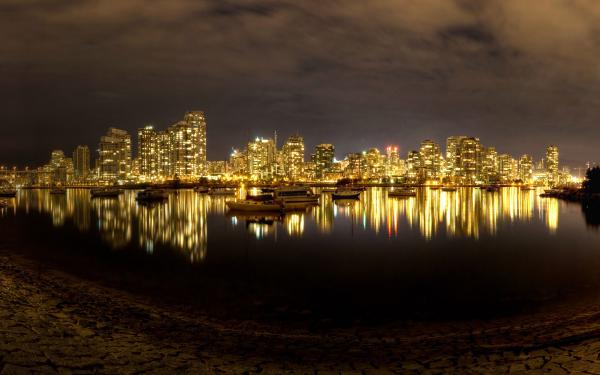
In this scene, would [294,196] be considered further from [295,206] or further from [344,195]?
[344,195]

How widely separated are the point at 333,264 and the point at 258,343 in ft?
36.8

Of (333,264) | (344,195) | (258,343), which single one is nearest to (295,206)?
(344,195)

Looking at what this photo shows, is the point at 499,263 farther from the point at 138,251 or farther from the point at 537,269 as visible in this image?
the point at 138,251

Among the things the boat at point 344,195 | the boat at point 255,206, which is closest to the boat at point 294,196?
the boat at point 255,206

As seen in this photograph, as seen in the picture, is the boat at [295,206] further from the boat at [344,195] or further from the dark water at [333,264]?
the boat at [344,195]

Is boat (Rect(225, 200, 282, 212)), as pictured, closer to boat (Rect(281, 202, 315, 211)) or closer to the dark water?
boat (Rect(281, 202, 315, 211))

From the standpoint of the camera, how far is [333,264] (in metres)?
19.9

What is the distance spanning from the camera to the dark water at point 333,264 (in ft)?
42.9

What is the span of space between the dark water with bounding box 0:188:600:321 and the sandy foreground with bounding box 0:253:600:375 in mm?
1510

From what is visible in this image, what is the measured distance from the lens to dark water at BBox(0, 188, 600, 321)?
514 inches

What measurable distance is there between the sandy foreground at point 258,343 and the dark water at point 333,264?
151 cm

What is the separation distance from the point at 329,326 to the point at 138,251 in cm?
1640

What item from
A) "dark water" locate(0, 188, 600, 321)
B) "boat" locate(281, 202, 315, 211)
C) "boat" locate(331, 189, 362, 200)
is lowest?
"dark water" locate(0, 188, 600, 321)

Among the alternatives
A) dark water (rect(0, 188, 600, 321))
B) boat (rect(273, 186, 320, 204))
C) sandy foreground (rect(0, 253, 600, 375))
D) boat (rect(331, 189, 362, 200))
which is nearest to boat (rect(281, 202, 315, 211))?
boat (rect(273, 186, 320, 204))
